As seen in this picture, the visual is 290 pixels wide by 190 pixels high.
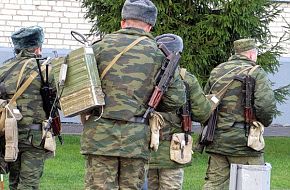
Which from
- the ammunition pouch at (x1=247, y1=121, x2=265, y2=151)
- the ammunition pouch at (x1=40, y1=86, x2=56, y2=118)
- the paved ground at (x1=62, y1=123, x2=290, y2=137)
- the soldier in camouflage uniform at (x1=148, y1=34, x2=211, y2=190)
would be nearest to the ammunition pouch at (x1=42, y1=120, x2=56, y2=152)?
the ammunition pouch at (x1=40, y1=86, x2=56, y2=118)

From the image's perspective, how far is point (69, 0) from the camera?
20.8 meters

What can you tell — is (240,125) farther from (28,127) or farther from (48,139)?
(28,127)

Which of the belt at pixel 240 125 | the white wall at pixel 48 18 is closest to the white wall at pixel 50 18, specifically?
the white wall at pixel 48 18

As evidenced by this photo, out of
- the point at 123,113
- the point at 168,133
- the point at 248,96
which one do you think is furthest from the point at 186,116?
the point at 123,113

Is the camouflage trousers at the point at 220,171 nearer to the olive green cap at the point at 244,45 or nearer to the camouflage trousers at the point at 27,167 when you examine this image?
the olive green cap at the point at 244,45

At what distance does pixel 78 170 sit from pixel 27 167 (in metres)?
5.13

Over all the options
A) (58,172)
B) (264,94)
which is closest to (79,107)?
(264,94)

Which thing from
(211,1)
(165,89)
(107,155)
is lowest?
(211,1)

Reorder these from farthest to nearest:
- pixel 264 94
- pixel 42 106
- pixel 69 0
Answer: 1. pixel 69 0
2. pixel 264 94
3. pixel 42 106

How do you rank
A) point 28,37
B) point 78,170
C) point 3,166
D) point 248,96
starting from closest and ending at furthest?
point 3,166 < point 28,37 < point 248,96 < point 78,170

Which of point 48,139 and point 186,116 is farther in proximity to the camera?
point 186,116

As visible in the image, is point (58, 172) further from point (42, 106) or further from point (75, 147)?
point (42, 106)

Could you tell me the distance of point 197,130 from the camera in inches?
784

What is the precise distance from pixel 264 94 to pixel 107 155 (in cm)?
278
